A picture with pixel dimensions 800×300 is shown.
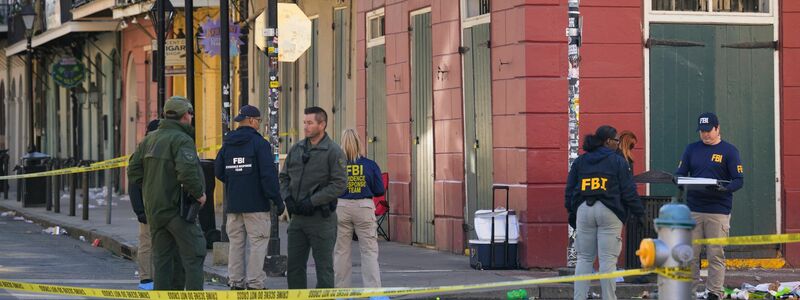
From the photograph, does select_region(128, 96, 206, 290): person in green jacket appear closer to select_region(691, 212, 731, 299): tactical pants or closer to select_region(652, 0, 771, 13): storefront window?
select_region(691, 212, 731, 299): tactical pants

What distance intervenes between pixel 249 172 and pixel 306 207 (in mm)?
1304

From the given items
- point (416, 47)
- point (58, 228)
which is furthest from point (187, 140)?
point (58, 228)

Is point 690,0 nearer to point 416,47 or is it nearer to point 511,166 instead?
point 511,166

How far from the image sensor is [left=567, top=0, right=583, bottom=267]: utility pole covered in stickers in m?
15.2

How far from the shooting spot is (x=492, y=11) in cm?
1761

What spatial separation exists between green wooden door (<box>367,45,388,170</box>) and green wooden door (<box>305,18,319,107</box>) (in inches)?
96.8

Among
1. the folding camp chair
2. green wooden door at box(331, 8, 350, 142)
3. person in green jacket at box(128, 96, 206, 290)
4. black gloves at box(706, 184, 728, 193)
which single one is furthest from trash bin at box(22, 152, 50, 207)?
person in green jacket at box(128, 96, 206, 290)

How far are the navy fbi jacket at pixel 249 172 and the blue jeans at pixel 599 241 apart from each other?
2607 mm

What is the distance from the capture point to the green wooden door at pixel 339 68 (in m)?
23.2

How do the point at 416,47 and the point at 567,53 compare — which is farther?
the point at 416,47

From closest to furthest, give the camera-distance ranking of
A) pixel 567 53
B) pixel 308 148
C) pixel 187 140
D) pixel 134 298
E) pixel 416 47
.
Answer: pixel 134 298 < pixel 187 140 < pixel 308 148 < pixel 567 53 < pixel 416 47

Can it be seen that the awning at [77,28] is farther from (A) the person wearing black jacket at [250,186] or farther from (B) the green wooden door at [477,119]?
(A) the person wearing black jacket at [250,186]

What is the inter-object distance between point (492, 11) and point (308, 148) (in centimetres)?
516

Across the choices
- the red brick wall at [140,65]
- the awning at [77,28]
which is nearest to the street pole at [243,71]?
the red brick wall at [140,65]
